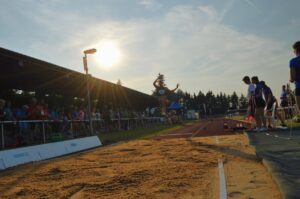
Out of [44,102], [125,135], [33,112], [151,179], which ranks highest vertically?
[44,102]

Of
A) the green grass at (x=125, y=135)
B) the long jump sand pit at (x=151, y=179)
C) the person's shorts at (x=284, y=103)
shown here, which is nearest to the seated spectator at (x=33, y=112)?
the green grass at (x=125, y=135)

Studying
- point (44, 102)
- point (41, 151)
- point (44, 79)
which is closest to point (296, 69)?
point (41, 151)

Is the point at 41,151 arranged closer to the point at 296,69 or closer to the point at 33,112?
the point at 33,112

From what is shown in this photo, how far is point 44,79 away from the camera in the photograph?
1948cm

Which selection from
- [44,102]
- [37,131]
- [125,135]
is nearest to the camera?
[37,131]

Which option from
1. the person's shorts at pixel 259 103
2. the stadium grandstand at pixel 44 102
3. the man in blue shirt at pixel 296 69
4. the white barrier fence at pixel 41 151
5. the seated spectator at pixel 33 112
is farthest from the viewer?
the seated spectator at pixel 33 112

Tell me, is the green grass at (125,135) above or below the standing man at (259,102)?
below

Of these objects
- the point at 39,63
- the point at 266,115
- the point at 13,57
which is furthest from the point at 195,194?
the point at 39,63

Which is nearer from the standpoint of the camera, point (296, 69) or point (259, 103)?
point (296, 69)

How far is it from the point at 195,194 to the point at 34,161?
6739 millimetres

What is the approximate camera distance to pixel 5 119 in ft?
39.2

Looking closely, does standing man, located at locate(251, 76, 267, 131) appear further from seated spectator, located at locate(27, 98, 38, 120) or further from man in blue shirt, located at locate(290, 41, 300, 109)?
seated spectator, located at locate(27, 98, 38, 120)

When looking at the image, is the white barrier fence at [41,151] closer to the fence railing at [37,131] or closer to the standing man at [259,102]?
the fence railing at [37,131]

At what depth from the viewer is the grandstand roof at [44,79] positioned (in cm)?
1468
